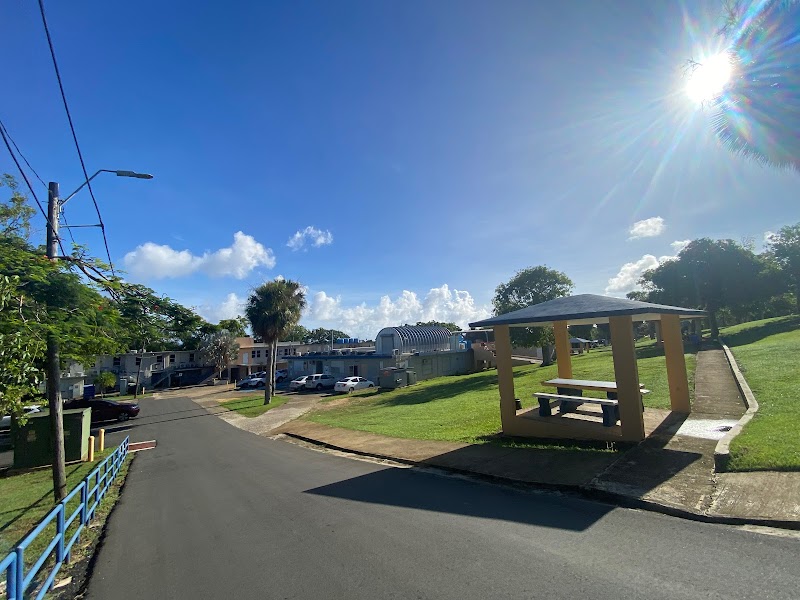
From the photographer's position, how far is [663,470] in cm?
670

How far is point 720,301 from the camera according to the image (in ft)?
125

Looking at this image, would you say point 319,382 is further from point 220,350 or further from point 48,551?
point 48,551

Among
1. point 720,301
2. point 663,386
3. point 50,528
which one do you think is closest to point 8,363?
point 50,528

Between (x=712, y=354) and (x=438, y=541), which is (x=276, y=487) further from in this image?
(x=712, y=354)

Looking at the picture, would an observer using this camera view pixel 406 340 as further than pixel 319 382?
Yes

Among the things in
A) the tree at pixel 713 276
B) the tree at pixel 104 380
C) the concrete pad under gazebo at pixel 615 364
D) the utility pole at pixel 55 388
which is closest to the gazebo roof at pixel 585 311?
the concrete pad under gazebo at pixel 615 364

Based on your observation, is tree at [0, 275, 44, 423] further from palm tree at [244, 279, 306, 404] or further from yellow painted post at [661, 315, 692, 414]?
palm tree at [244, 279, 306, 404]

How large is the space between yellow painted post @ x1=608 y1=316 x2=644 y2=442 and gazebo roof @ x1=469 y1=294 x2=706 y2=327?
328 mm

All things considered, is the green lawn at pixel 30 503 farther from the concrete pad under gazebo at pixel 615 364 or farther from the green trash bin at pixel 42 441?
the concrete pad under gazebo at pixel 615 364

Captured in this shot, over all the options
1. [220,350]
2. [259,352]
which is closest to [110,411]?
[220,350]

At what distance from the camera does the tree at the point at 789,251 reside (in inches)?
1551

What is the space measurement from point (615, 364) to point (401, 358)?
29.5 metres

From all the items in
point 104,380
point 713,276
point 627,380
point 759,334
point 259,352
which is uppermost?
point 713,276

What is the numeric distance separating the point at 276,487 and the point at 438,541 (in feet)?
15.8
